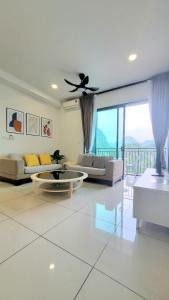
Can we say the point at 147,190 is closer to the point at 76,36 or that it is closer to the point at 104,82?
the point at 76,36

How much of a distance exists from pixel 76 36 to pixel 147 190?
8.72 ft

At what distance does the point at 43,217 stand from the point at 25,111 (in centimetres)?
354

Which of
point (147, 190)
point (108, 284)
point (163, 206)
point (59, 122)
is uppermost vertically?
point (59, 122)

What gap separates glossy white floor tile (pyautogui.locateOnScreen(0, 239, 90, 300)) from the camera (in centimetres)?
87

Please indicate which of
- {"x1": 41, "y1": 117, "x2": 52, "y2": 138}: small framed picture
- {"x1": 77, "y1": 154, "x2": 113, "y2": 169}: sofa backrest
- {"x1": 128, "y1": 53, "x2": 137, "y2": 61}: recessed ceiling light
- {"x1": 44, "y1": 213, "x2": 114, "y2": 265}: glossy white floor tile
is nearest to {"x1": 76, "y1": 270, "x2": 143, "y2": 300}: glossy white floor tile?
{"x1": 44, "y1": 213, "x2": 114, "y2": 265}: glossy white floor tile

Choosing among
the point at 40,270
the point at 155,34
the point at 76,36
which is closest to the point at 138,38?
the point at 155,34

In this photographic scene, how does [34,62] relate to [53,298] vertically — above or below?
above

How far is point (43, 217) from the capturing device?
5.94ft

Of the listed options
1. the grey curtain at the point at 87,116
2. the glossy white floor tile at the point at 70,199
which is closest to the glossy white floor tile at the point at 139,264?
the glossy white floor tile at the point at 70,199

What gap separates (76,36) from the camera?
2.34 m

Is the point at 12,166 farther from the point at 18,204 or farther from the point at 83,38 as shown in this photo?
the point at 83,38

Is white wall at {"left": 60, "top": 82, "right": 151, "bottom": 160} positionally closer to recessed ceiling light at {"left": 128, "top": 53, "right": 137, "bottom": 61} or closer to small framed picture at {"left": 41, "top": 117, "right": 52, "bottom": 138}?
small framed picture at {"left": 41, "top": 117, "right": 52, "bottom": 138}

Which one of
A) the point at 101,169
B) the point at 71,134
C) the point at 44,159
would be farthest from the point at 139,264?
the point at 71,134

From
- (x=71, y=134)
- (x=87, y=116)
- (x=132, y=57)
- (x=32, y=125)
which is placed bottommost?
(x=71, y=134)
